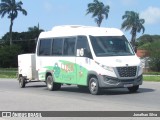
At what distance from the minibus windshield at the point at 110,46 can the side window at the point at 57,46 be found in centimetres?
261

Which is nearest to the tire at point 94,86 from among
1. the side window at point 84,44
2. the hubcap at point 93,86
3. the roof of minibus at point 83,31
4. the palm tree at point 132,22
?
the hubcap at point 93,86

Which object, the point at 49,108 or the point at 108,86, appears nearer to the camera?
the point at 49,108

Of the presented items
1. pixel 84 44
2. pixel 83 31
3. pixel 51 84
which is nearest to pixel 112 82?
pixel 84 44

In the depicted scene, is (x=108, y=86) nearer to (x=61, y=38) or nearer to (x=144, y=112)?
(x=61, y=38)

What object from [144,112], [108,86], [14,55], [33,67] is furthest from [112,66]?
[14,55]

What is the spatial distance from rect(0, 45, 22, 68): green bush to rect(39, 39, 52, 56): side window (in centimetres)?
8754

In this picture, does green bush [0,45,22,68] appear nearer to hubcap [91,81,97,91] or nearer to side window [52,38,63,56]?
side window [52,38,63,56]

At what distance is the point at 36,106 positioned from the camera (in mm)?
16156

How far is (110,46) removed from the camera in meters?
20.9

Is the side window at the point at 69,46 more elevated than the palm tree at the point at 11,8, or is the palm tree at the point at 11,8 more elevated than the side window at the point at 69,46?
the palm tree at the point at 11,8

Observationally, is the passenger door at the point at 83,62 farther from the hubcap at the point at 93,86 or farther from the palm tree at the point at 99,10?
the palm tree at the point at 99,10

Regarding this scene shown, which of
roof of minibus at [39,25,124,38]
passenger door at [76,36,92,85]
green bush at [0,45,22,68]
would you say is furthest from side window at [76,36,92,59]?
green bush at [0,45,22,68]

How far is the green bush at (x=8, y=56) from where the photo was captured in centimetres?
11206

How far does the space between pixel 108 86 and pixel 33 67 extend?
815cm
